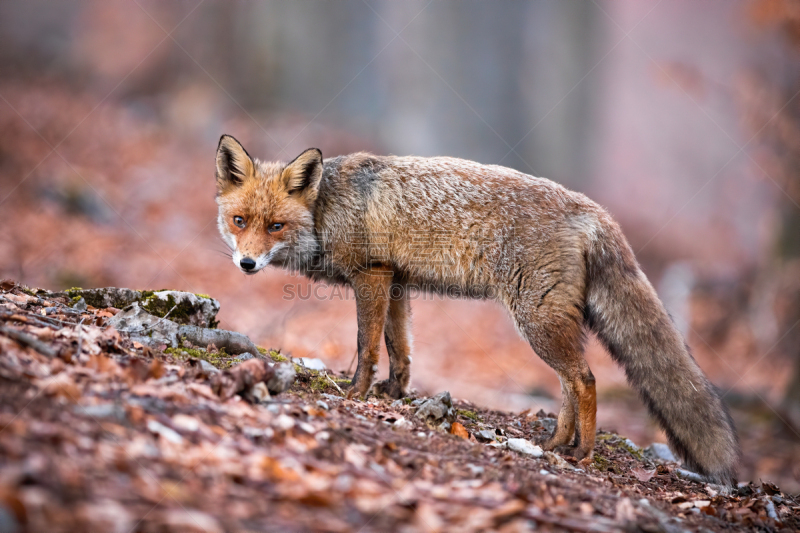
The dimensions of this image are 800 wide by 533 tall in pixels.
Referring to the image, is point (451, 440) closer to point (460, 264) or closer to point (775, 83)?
point (460, 264)

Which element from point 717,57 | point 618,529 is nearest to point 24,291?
point 618,529

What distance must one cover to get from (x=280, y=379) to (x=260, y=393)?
0.78 feet

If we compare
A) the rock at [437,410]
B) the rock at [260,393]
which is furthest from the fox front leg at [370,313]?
the rock at [260,393]

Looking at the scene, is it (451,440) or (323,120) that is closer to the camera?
(451,440)

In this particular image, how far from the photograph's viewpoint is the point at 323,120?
2008 cm

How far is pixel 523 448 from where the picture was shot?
194 inches

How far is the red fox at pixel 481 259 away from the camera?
5336mm

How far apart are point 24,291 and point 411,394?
426cm

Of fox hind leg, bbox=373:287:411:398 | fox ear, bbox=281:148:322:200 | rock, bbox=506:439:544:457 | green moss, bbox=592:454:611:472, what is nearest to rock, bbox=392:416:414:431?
rock, bbox=506:439:544:457

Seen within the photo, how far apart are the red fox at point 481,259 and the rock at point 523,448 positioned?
63 centimetres

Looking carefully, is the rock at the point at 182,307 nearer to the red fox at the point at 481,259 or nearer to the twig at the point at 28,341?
the red fox at the point at 481,259

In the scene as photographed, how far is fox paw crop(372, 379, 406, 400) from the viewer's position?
6258mm

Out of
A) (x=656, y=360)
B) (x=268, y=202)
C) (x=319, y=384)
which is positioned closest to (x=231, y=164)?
(x=268, y=202)

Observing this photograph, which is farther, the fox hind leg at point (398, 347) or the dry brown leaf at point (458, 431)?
the fox hind leg at point (398, 347)
